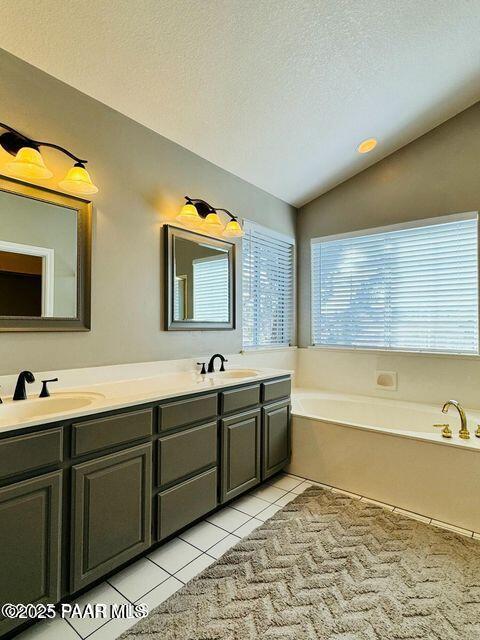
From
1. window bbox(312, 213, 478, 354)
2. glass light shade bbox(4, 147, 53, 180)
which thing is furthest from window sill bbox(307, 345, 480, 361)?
glass light shade bbox(4, 147, 53, 180)

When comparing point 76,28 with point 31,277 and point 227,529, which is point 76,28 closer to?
point 31,277

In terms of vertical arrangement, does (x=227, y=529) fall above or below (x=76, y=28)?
below

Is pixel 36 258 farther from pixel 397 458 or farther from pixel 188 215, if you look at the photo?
pixel 397 458

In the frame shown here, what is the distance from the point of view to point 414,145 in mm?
3172

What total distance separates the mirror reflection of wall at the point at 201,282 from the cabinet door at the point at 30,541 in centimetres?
142

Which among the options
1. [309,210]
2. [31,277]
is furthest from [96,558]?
[309,210]

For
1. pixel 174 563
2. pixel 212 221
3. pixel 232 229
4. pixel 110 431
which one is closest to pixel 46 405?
pixel 110 431

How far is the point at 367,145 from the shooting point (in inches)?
121

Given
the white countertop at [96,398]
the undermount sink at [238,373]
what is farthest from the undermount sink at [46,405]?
the undermount sink at [238,373]

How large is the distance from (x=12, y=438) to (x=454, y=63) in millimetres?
3381

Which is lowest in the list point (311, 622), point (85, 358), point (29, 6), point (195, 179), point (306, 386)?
point (311, 622)

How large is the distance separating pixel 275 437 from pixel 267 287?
1540 millimetres

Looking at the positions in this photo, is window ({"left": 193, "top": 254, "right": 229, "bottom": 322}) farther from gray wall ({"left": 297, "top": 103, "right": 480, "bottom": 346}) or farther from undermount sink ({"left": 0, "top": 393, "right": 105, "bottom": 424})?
gray wall ({"left": 297, "top": 103, "right": 480, "bottom": 346})

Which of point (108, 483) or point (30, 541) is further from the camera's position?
point (108, 483)
